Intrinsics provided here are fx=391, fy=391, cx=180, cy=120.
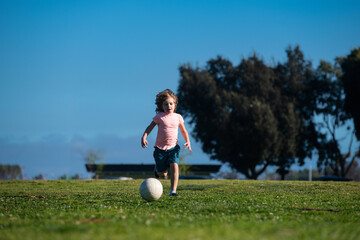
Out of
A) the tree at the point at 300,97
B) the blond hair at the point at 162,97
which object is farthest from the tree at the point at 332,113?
the blond hair at the point at 162,97

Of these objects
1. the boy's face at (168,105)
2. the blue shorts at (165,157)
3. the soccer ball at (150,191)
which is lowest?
the soccer ball at (150,191)

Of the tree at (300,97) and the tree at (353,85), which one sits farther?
the tree at (300,97)

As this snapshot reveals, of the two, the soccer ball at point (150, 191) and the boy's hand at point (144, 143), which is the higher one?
the boy's hand at point (144, 143)

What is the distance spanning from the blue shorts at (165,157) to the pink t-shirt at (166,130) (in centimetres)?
12

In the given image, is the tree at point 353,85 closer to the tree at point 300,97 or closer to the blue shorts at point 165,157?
the tree at point 300,97

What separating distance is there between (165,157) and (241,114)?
36.8m

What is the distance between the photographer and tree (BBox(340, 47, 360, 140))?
152ft

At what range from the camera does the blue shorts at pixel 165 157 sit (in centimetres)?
1139

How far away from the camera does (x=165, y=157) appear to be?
11484mm

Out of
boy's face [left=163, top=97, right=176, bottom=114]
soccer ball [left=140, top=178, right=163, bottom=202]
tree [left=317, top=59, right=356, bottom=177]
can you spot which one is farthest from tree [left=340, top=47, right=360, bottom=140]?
soccer ball [left=140, top=178, right=163, bottom=202]

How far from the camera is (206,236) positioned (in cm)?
488

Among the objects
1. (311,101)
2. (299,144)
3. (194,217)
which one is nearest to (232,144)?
(299,144)

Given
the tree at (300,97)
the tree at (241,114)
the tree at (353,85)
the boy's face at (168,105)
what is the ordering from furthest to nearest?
1. the tree at (300,97)
2. the tree at (241,114)
3. the tree at (353,85)
4. the boy's face at (168,105)

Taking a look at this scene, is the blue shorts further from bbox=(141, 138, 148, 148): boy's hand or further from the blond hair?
the blond hair
